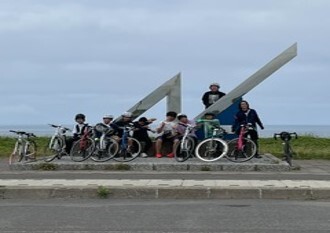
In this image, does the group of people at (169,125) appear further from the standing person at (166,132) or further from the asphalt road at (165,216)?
the asphalt road at (165,216)

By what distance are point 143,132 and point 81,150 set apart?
215 cm

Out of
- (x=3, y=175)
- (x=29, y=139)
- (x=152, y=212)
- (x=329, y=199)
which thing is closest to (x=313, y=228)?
(x=152, y=212)

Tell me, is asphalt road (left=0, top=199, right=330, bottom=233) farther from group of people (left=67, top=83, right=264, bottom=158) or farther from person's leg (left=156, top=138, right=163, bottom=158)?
person's leg (left=156, top=138, right=163, bottom=158)

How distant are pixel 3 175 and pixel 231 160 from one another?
5908 mm

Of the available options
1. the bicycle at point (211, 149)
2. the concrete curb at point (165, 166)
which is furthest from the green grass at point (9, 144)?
the bicycle at point (211, 149)

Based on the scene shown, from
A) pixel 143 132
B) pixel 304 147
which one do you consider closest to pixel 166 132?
pixel 143 132

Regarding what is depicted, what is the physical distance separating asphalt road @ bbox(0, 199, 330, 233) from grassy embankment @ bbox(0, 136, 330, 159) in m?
12.0

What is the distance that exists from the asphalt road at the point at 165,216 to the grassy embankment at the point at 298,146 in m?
12.0

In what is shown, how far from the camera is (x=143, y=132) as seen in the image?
20.1 m

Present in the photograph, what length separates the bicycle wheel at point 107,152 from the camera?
18.6 meters

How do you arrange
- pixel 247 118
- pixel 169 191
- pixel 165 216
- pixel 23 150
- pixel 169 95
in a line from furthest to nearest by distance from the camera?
1. pixel 169 95
2. pixel 247 118
3. pixel 23 150
4. pixel 169 191
5. pixel 165 216

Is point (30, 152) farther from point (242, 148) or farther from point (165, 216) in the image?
point (165, 216)

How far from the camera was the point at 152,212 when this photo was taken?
33.0 feet

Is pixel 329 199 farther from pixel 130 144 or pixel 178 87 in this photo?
pixel 178 87
